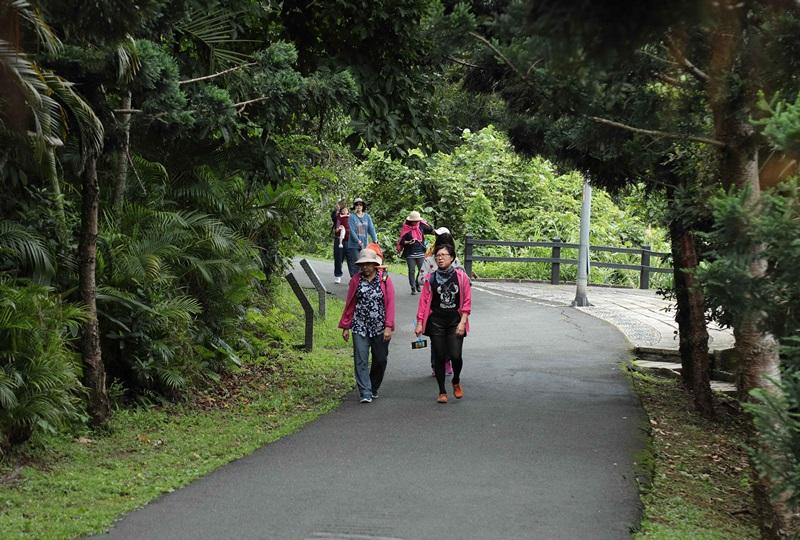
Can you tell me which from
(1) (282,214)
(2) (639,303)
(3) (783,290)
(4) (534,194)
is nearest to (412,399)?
(1) (282,214)

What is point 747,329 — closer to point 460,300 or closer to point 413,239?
point 460,300

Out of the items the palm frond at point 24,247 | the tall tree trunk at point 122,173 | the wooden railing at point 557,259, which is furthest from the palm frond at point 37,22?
the wooden railing at point 557,259

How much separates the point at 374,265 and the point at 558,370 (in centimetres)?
405

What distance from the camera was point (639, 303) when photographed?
23891 millimetres

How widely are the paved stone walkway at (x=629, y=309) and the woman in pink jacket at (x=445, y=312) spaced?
3514mm

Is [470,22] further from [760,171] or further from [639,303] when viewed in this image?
[639,303]

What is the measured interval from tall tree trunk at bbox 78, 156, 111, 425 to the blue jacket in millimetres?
11266

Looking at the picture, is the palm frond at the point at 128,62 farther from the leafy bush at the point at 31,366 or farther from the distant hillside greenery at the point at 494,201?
the distant hillside greenery at the point at 494,201

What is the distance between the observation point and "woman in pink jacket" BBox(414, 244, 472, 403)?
11.6 metres

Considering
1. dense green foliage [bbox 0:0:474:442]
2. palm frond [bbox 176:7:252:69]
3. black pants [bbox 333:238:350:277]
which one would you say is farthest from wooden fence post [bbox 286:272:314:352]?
black pants [bbox 333:238:350:277]

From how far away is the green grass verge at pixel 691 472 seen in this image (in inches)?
300

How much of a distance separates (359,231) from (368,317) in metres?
9.34

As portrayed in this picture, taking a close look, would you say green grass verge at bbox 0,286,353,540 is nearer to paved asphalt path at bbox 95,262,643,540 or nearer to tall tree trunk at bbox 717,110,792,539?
paved asphalt path at bbox 95,262,643,540

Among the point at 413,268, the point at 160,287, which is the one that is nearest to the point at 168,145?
the point at 160,287
